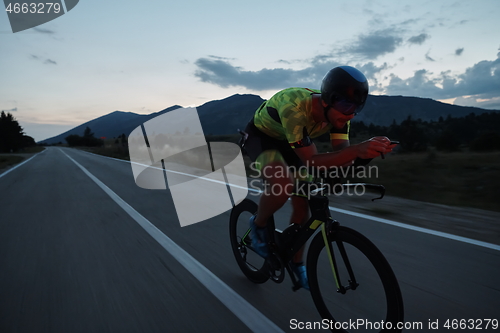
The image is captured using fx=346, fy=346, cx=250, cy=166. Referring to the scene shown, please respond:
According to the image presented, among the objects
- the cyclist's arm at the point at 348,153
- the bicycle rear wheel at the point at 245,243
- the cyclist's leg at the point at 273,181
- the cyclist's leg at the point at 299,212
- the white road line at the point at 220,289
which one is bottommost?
the white road line at the point at 220,289

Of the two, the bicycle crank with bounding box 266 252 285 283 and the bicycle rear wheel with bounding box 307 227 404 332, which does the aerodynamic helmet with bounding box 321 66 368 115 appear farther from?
the bicycle crank with bounding box 266 252 285 283

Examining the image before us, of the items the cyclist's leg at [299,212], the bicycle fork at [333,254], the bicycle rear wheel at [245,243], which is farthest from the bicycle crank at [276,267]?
the bicycle fork at [333,254]

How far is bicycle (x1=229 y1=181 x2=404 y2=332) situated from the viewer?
1.93m

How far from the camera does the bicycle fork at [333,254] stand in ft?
7.14

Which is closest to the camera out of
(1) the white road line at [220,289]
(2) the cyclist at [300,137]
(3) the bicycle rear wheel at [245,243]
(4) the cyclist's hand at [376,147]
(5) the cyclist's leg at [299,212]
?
(4) the cyclist's hand at [376,147]

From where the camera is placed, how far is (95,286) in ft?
10.3

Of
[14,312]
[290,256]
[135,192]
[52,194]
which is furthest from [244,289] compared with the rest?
[52,194]

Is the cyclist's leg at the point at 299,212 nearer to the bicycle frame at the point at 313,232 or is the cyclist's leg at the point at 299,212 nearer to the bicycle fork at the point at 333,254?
the bicycle frame at the point at 313,232

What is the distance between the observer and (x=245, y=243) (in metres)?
3.32

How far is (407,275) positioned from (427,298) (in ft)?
1.44

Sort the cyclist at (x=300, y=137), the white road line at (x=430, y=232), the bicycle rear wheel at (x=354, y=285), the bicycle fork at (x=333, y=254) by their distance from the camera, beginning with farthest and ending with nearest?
the white road line at (x=430, y=232), the bicycle fork at (x=333, y=254), the cyclist at (x=300, y=137), the bicycle rear wheel at (x=354, y=285)

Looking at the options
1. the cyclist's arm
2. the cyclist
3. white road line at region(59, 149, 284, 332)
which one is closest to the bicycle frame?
→ the cyclist

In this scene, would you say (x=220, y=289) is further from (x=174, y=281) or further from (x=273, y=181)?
(x=273, y=181)
